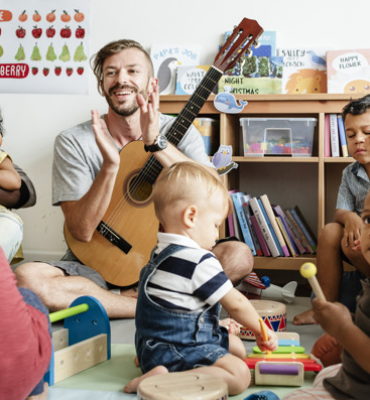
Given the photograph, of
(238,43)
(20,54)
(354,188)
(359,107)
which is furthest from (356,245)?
(20,54)

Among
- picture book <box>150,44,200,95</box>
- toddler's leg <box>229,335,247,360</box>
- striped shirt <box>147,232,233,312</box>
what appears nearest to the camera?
striped shirt <box>147,232,233,312</box>

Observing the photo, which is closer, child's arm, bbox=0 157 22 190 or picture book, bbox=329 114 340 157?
child's arm, bbox=0 157 22 190

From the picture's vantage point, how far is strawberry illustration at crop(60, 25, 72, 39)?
2.66 metres

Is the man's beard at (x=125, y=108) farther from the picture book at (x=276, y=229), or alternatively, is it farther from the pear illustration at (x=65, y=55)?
the pear illustration at (x=65, y=55)

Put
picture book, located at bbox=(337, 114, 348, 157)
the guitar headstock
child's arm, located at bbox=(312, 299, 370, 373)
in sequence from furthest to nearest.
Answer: picture book, located at bbox=(337, 114, 348, 157)
the guitar headstock
child's arm, located at bbox=(312, 299, 370, 373)

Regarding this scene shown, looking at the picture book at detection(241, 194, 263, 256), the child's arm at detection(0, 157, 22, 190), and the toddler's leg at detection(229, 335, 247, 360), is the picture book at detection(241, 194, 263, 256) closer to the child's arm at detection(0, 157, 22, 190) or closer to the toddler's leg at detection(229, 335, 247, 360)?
the child's arm at detection(0, 157, 22, 190)

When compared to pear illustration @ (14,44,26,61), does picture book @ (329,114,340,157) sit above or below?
below

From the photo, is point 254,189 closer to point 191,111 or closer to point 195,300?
point 191,111

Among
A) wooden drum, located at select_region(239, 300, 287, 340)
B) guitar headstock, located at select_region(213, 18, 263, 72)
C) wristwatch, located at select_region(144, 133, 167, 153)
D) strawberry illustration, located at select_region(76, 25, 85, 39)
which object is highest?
strawberry illustration, located at select_region(76, 25, 85, 39)

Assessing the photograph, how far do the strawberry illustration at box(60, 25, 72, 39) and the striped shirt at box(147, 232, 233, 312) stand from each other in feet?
5.91

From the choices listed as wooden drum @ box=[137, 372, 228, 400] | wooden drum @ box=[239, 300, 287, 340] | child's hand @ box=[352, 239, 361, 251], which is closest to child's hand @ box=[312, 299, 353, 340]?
wooden drum @ box=[137, 372, 228, 400]

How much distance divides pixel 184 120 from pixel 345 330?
3.60 feet

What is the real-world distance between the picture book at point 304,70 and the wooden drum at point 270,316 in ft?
3.73

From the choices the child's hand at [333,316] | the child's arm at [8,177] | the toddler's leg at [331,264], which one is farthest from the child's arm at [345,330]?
the child's arm at [8,177]
